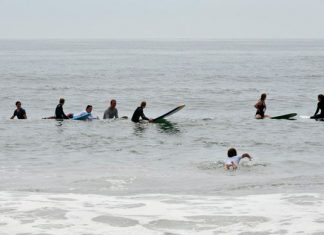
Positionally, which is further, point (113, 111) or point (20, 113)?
point (20, 113)

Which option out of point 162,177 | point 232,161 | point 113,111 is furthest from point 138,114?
point 162,177

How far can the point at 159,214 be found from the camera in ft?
54.2

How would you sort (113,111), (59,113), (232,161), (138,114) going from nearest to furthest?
(232,161) → (138,114) → (113,111) → (59,113)

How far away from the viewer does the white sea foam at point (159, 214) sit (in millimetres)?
15062

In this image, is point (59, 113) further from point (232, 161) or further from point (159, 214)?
point (159, 214)

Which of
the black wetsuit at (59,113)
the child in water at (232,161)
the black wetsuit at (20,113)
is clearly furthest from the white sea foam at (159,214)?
the black wetsuit at (20,113)

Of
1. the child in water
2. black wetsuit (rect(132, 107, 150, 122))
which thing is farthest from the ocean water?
black wetsuit (rect(132, 107, 150, 122))

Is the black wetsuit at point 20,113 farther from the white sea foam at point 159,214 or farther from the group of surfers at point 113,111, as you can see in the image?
the white sea foam at point 159,214

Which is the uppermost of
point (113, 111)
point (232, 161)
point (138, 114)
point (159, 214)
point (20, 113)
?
point (113, 111)

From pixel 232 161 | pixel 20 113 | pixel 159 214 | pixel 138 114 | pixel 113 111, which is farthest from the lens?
pixel 20 113

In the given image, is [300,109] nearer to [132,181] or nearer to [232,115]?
[232,115]

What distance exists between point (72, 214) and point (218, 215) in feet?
12.3

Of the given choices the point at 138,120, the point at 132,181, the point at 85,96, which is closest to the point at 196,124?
the point at 138,120

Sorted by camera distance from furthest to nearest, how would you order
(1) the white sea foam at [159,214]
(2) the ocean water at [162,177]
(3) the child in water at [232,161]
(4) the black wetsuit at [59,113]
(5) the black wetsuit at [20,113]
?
(5) the black wetsuit at [20,113], (4) the black wetsuit at [59,113], (3) the child in water at [232,161], (2) the ocean water at [162,177], (1) the white sea foam at [159,214]
